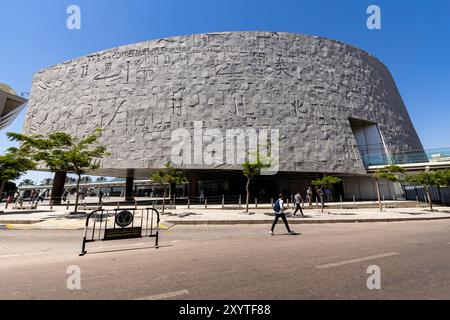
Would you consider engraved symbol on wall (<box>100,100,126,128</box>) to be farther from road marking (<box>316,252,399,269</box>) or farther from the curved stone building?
road marking (<box>316,252,399,269</box>)

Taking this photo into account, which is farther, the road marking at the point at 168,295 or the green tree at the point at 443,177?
the green tree at the point at 443,177

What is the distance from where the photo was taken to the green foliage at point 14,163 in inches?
637

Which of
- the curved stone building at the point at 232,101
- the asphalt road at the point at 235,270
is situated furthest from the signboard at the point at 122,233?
the curved stone building at the point at 232,101

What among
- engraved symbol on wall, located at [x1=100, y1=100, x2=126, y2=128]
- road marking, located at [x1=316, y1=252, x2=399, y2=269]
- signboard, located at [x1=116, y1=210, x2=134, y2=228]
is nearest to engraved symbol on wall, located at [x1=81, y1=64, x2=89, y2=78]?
engraved symbol on wall, located at [x1=100, y1=100, x2=126, y2=128]

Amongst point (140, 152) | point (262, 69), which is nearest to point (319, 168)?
point (262, 69)

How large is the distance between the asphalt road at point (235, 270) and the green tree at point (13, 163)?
12.7 metres

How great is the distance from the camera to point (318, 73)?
30266 mm

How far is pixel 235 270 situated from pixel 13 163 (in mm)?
20897

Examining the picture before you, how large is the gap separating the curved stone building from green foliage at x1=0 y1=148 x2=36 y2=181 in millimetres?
9353

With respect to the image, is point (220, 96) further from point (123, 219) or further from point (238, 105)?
point (123, 219)

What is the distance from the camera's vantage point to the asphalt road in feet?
10.9

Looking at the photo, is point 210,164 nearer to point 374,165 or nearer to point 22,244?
point 22,244

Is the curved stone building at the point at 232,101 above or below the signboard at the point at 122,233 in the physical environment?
above

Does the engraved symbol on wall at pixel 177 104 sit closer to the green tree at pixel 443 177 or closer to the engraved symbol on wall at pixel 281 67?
the engraved symbol on wall at pixel 281 67
